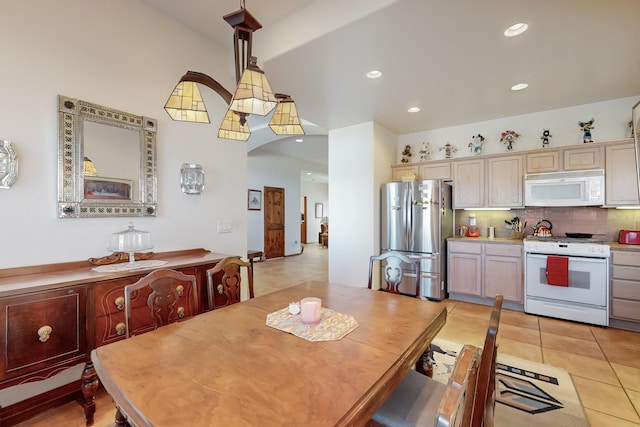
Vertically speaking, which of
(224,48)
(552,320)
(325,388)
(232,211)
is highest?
(224,48)

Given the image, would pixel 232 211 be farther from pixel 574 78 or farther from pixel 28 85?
pixel 574 78

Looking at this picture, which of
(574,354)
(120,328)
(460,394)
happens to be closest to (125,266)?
(120,328)

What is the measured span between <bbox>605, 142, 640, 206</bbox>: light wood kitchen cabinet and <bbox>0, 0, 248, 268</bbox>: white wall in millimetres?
4461

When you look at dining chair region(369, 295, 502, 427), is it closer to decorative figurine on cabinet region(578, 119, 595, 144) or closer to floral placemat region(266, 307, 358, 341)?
floral placemat region(266, 307, 358, 341)

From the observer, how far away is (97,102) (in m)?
2.17

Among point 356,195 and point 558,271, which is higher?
point 356,195

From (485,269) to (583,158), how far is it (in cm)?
182

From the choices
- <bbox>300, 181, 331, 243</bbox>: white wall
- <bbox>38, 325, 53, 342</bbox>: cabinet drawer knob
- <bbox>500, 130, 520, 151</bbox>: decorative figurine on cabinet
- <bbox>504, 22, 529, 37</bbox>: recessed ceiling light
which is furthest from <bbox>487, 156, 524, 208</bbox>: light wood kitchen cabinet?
<bbox>300, 181, 331, 243</bbox>: white wall

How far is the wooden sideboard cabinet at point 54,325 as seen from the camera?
1.48m

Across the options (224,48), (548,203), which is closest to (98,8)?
(224,48)

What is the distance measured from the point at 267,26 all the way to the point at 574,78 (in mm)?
3298

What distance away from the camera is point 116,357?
1.01 metres

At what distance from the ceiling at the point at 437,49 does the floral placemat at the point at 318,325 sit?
2113 mm

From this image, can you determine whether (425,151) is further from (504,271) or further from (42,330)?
(42,330)
